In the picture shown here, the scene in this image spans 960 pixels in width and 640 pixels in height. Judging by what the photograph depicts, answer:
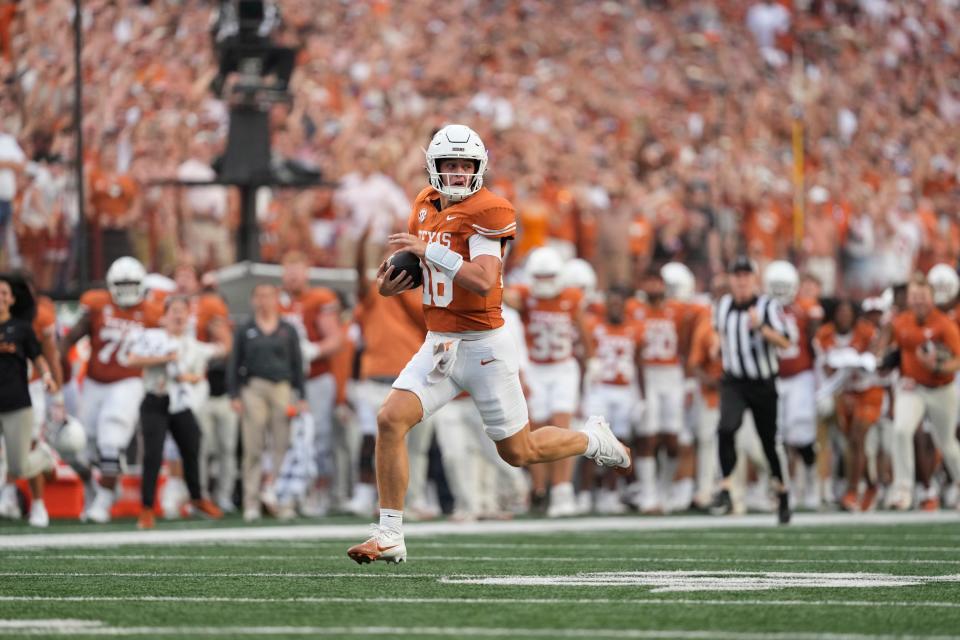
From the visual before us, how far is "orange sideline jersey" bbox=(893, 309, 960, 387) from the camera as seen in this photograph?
13570mm

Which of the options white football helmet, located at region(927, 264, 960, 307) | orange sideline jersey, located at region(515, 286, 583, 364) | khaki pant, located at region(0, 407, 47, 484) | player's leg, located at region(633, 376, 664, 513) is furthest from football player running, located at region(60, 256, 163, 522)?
white football helmet, located at region(927, 264, 960, 307)

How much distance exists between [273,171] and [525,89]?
6903 mm

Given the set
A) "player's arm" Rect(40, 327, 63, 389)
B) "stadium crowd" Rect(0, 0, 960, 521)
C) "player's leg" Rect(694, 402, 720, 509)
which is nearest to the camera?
"player's arm" Rect(40, 327, 63, 389)

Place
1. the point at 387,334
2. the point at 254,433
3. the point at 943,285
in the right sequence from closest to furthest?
the point at 387,334 < the point at 254,433 < the point at 943,285

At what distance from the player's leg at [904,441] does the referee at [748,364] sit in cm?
175

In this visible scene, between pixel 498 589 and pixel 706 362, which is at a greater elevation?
pixel 706 362

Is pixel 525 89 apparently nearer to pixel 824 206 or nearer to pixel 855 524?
pixel 824 206

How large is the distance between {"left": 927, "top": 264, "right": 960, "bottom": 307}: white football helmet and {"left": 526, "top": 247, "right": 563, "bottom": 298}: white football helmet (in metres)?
2.87

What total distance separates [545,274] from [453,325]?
6.51 meters

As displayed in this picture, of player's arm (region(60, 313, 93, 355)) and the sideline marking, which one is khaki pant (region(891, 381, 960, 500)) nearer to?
player's arm (region(60, 313, 93, 355))

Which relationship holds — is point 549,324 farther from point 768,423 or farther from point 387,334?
point 768,423

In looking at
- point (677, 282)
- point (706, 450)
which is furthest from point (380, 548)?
point (677, 282)

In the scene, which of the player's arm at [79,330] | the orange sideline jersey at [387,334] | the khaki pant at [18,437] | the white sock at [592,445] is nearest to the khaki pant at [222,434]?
the player's arm at [79,330]

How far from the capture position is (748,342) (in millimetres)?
12422
